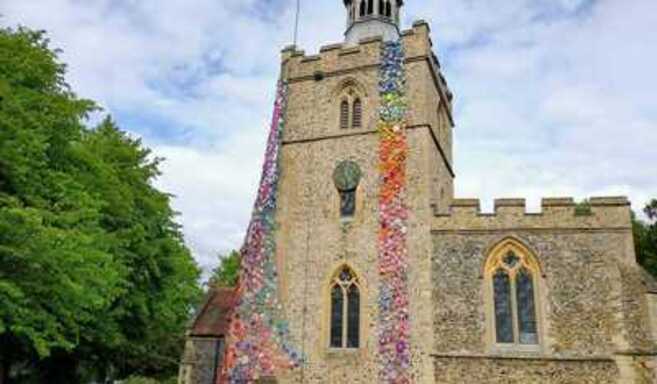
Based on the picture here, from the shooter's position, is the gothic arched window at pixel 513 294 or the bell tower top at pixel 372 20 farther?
the bell tower top at pixel 372 20

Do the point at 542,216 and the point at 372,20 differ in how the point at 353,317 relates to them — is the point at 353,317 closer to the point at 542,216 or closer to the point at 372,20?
the point at 542,216

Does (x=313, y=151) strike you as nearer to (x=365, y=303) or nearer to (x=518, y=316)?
(x=365, y=303)

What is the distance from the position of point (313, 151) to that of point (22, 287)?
30.6ft

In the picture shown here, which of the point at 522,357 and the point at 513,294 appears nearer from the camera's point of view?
the point at 522,357

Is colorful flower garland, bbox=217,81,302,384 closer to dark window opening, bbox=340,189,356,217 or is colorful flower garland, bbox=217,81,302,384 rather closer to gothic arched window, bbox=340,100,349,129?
dark window opening, bbox=340,189,356,217

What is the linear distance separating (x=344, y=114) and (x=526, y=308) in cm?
806

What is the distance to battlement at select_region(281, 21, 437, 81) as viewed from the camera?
1767 cm

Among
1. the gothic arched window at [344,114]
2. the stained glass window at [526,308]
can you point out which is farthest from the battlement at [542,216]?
the gothic arched window at [344,114]

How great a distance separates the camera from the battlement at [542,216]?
14945 mm

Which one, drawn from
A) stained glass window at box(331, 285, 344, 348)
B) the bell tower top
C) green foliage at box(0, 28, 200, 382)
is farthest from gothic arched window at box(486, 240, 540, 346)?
green foliage at box(0, 28, 200, 382)

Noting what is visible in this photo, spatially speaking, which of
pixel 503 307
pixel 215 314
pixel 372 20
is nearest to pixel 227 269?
pixel 215 314

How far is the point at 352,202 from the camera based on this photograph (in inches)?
662

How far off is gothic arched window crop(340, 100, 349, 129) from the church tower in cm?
4

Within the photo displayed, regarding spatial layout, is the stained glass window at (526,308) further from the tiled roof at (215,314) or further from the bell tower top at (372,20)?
the bell tower top at (372,20)
